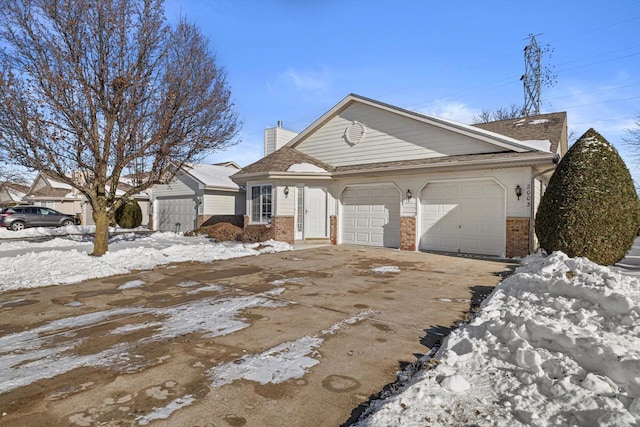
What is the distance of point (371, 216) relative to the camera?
45.7ft

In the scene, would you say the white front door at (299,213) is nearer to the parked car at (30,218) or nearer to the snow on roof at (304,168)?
the snow on roof at (304,168)

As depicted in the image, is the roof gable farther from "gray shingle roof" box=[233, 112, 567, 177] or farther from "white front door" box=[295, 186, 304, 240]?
"white front door" box=[295, 186, 304, 240]

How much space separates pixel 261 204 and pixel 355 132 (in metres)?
4.98

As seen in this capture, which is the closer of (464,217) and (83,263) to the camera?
(83,263)

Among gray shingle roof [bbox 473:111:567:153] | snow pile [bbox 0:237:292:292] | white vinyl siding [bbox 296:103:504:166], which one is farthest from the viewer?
gray shingle roof [bbox 473:111:567:153]

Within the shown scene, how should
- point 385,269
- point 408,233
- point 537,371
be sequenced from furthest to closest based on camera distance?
point 408,233 → point 385,269 → point 537,371

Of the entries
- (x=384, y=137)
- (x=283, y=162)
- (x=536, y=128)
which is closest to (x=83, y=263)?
(x=283, y=162)

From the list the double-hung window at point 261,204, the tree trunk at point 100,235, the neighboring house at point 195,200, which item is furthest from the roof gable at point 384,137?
the tree trunk at point 100,235

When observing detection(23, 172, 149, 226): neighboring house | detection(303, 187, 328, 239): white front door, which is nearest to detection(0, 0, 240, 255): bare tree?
detection(303, 187, 328, 239): white front door

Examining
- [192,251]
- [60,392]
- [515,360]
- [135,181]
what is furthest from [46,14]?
[515,360]

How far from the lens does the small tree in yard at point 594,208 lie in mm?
7988

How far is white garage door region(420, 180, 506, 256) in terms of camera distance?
36.9 feet

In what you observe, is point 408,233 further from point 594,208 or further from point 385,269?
point 594,208

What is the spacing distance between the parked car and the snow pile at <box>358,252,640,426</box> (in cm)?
2718
